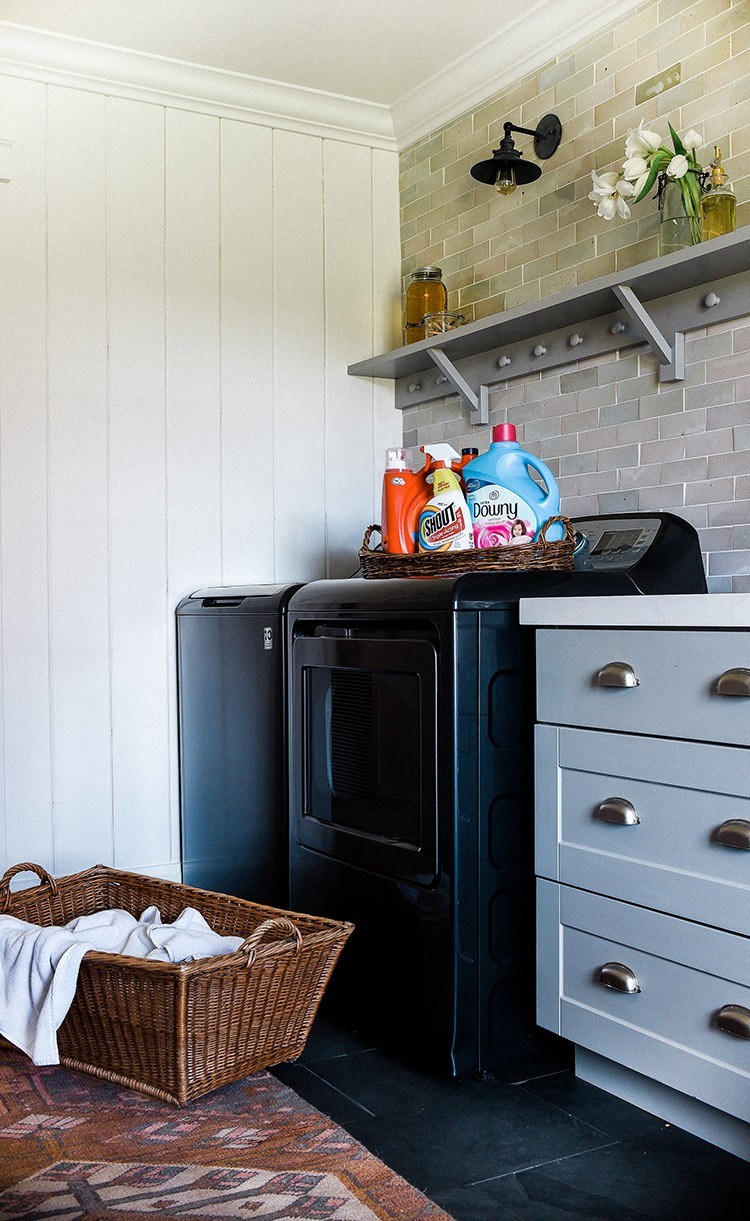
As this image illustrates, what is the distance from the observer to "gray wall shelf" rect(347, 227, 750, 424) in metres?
2.18

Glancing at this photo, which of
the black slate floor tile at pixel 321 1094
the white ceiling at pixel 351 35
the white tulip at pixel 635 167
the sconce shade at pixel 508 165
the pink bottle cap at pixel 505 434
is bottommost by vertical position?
the black slate floor tile at pixel 321 1094

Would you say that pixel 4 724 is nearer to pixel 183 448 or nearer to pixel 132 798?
pixel 132 798

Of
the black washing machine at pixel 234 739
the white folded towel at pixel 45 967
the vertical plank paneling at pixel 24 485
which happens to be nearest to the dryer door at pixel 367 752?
the black washing machine at pixel 234 739

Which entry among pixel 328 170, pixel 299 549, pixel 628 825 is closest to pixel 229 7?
pixel 328 170

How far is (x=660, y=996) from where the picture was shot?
170 centimetres

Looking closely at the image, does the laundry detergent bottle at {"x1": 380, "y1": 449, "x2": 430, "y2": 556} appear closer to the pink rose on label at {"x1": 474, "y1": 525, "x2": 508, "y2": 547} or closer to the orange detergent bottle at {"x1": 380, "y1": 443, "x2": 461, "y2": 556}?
the orange detergent bottle at {"x1": 380, "y1": 443, "x2": 461, "y2": 556}

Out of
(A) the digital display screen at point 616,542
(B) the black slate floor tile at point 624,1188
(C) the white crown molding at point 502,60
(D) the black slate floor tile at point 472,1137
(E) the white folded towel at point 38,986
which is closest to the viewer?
(B) the black slate floor tile at point 624,1188

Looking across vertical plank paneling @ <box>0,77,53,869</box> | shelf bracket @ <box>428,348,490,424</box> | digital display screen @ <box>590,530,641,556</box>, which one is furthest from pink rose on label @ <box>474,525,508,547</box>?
vertical plank paneling @ <box>0,77,53,869</box>

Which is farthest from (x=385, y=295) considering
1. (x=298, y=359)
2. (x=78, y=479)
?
(x=78, y=479)

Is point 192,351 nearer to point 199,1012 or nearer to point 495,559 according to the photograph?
point 495,559

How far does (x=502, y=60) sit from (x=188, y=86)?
2.84ft

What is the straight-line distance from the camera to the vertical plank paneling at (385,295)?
336cm

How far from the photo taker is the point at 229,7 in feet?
8.85

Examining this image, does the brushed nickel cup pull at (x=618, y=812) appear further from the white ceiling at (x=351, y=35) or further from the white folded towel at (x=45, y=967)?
the white ceiling at (x=351, y=35)
